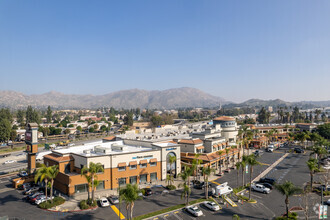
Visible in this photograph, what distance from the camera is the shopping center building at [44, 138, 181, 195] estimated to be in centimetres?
4931

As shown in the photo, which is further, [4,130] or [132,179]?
[4,130]

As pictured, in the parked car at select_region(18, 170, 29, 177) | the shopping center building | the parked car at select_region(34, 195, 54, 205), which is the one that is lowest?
the parked car at select_region(18, 170, 29, 177)

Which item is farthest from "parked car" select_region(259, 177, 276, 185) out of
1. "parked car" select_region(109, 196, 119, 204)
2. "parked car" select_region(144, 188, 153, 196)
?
"parked car" select_region(109, 196, 119, 204)

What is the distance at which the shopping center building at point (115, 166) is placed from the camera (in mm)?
49312

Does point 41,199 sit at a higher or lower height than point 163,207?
higher

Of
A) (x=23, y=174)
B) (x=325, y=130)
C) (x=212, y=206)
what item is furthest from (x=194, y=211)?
(x=325, y=130)

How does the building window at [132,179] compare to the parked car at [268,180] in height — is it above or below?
above

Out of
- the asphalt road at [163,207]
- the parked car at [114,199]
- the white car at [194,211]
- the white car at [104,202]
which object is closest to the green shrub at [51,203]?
the asphalt road at [163,207]

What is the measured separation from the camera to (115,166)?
172 ft

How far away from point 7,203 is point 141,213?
27976 millimetres

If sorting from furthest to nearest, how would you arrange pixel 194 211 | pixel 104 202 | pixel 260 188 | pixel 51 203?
pixel 260 188 < pixel 51 203 < pixel 104 202 < pixel 194 211

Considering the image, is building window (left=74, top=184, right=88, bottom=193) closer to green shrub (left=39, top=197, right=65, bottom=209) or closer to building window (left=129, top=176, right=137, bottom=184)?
green shrub (left=39, top=197, right=65, bottom=209)

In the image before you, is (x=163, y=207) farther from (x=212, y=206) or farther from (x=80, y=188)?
(x=80, y=188)

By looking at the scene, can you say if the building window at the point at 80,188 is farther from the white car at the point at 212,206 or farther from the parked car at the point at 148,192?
the white car at the point at 212,206
